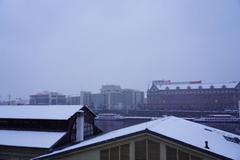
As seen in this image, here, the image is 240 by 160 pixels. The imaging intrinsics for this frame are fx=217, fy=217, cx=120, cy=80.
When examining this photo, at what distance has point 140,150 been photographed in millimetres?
10070

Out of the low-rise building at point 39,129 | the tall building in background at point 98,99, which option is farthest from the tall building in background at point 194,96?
the low-rise building at point 39,129

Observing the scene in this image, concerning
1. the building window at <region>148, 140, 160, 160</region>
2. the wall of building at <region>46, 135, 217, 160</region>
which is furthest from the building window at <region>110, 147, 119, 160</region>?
the building window at <region>148, 140, 160, 160</region>

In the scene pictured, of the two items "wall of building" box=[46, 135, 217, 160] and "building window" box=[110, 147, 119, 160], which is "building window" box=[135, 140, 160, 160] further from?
"building window" box=[110, 147, 119, 160]

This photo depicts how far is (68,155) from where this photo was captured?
1100cm

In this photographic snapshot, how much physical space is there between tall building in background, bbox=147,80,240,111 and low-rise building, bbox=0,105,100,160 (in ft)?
245

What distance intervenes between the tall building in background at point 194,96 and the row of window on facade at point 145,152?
263ft

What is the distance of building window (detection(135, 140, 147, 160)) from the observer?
394 inches

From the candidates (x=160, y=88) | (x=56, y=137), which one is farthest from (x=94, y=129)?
(x=160, y=88)

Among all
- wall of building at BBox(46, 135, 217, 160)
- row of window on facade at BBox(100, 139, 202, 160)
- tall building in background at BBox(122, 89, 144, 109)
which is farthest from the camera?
tall building in background at BBox(122, 89, 144, 109)

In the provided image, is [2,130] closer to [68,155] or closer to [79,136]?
[79,136]

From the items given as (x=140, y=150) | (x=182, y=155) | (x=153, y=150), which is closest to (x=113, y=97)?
(x=140, y=150)

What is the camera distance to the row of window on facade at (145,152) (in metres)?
9.58

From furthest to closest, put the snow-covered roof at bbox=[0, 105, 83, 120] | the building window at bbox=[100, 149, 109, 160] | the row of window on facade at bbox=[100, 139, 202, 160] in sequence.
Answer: the snow-covered roof at bbox=[0, 105, 83, 120] < the building window at bbox=[100, 149, 109, 160] < the row of window on facade at bbox=[100, 139, 202, 160]

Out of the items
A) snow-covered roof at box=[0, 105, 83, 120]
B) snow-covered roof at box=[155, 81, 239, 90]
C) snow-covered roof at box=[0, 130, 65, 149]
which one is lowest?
snow-covered roof at box=[0, 130, 65, 149]
